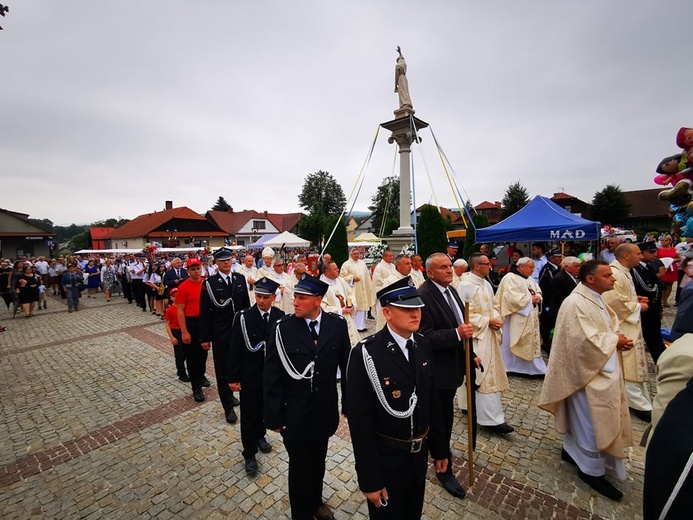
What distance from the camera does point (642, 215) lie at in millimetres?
47125

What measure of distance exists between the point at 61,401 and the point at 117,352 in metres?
2.79

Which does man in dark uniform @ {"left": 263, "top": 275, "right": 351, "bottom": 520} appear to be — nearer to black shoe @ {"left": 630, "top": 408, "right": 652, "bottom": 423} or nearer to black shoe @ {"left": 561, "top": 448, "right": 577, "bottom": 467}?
black shoe @ {"left": 561, "top": 448, "right": 577, "bottom": 467}

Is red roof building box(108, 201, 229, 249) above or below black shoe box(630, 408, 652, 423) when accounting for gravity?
above

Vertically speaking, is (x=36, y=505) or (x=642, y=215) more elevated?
(x=642, y=215)

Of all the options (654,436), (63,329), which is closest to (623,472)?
(654,436)

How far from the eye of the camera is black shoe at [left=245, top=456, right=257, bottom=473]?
3662 millimetres

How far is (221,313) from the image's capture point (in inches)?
183

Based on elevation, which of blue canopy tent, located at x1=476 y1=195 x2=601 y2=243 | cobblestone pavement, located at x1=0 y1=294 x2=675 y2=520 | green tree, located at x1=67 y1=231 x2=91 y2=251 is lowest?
cobblestone pavement, located at x1=0 y1=294 x2=675 y2=520

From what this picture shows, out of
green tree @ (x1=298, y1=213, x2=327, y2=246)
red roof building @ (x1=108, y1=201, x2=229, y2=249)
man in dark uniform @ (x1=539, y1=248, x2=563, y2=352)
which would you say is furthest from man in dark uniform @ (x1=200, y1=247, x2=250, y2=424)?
red roof building @ (x1=108, y1=201, x2=229, y2=249)

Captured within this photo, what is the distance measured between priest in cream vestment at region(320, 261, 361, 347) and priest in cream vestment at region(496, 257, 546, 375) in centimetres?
267

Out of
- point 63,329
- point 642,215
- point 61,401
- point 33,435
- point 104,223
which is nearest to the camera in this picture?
point 33,435

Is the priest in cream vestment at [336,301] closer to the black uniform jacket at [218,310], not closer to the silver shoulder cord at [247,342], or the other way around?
the black uniform jacket at [218,310]

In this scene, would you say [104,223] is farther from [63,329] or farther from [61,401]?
[61,401]

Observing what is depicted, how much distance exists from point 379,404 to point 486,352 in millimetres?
2634
